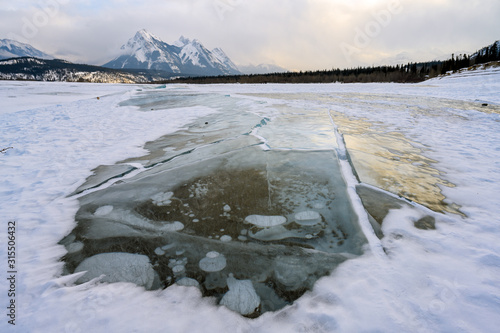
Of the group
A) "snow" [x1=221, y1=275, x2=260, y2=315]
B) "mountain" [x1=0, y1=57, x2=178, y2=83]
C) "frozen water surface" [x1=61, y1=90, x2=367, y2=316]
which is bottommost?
"snow" [x1=221, y1=275, x2=260, y2=315]

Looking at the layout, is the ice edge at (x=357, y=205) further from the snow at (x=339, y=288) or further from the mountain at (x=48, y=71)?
the mountain at (x=48, y=71)

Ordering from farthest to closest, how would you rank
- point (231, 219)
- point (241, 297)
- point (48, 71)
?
1. point (48, 71)
2. point (231, 219)
3. point (241, 297)

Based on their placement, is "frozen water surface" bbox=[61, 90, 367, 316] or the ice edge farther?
the ice edge

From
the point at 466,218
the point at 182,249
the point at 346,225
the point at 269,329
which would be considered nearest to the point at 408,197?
the point at 466,218

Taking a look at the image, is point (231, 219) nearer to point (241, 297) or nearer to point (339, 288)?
point (241, 297)

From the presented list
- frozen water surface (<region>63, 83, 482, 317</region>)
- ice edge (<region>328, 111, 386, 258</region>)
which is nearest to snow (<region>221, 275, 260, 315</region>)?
frozen water surface (<region>63, 83, 482, 317</region>)

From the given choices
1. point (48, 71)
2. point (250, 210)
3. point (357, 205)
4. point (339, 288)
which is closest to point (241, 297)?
Answer: point (339, 288)

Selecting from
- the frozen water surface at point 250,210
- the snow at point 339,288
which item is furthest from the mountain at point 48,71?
the snow at point 339,288

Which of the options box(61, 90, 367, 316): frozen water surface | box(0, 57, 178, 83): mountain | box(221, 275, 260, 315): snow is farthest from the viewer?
box(0, 57, 178, 83): mountain

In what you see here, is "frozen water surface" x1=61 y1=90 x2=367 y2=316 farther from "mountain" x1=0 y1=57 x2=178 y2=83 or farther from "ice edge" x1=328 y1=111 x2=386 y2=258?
"mountain" x1=0 y1=57 x2=178 y2=83

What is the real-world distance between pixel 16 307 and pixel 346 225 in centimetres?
268

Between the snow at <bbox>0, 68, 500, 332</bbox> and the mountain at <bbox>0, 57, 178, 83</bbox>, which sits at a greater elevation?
the mountain at <bbox>0, 57, 178, 83</bbox>

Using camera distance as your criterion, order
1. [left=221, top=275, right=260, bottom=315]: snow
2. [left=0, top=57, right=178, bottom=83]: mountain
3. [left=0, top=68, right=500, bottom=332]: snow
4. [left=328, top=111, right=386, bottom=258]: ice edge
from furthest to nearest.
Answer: [left=0, top=57, right=178, bottom=83]: mountain
[left=328, top=111, right=386, bottom=258]: ice edge
[left=221, top=275, right=260, bottom=315]: snow
[left=0, top=68, right=500, bottom=332]: snow

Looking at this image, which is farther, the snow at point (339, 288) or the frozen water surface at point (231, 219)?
the frozen water surface at point (231, 219)
